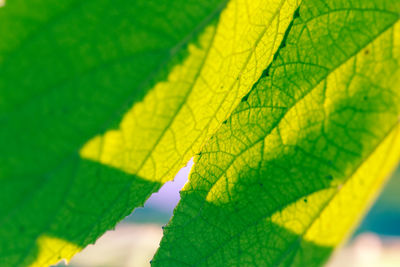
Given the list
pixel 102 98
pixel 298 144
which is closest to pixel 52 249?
pixel 102 98

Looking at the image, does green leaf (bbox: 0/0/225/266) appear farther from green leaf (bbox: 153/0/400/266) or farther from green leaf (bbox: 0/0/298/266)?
green leaf (bbox: 153/0/400/266)

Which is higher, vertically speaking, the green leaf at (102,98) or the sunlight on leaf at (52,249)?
the green leaf at (102,98)

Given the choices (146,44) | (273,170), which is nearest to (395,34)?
(273,170)

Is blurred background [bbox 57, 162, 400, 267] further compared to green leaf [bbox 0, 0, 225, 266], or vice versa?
blurred background [bbox 57, 162, 400, 267]

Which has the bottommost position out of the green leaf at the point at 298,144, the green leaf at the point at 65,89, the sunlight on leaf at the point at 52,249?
the sunlight on leaf at the point at 52,249

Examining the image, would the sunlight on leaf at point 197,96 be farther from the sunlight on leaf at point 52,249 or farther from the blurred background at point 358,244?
the blurred background at point 358,244

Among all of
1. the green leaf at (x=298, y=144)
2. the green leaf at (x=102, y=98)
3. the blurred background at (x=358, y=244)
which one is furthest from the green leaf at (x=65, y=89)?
the blurred background at (x=358, y=244)

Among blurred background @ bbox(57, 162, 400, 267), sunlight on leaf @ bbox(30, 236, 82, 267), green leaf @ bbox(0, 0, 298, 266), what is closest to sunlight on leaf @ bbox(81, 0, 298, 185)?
green leaf @ bbox(0, 0, 298, 266)
